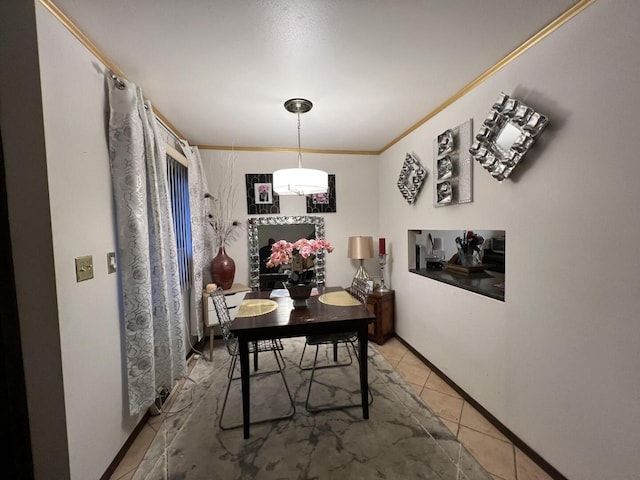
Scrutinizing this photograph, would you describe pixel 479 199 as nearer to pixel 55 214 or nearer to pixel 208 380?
pixel 55 214

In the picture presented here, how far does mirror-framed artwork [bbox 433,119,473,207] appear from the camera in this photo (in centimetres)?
206

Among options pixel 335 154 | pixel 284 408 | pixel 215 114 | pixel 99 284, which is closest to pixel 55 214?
pixel 99 284

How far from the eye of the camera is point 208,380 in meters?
2.50

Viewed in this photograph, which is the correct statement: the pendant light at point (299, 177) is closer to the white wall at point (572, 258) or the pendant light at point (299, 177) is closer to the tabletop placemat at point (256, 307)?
the tabletop placemat at point (256, 307)

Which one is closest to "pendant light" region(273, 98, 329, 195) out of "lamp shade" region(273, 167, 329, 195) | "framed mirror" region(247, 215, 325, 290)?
"lamp shade" region(273, 167, 329, 195)

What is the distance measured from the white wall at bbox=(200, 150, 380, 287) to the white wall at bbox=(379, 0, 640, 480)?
6.07 ft

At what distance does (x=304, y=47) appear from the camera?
5.04ft

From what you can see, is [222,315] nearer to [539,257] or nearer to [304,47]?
[304,47]

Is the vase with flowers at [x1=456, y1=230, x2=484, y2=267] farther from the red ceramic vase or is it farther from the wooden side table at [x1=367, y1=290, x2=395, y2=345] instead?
the red ceramic vase

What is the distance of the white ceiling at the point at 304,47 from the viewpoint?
127 centimetres

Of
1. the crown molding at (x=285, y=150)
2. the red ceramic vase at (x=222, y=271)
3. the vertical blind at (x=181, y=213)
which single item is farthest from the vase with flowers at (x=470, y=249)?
the vertical blind at (x=181, y=213)

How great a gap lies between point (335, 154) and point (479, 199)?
2.18m

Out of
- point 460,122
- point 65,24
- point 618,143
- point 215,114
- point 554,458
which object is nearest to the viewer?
point 618,143

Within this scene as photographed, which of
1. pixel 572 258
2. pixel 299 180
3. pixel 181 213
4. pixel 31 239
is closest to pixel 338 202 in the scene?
pixel 299 180
